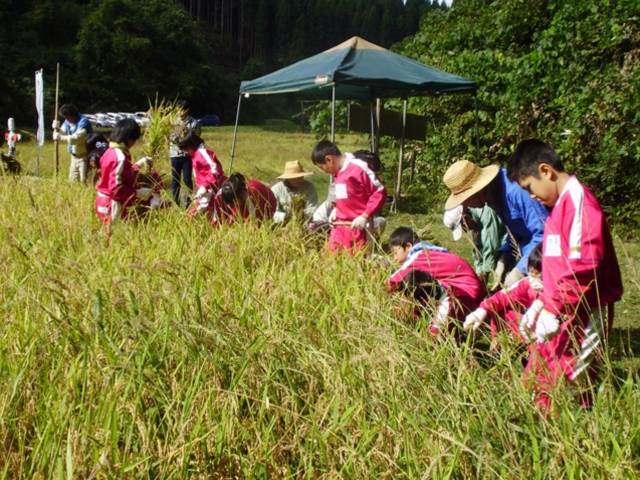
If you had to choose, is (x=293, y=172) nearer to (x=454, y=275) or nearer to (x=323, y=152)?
(x=323, y=152)

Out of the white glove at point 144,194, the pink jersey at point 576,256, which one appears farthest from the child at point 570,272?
the white glove at point 144,194

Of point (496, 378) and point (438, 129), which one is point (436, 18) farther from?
point (496, 378)

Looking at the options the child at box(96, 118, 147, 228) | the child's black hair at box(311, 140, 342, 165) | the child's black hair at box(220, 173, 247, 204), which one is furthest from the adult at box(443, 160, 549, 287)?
the child at box(96, 118, 147, 228)

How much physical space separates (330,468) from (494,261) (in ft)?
8.88

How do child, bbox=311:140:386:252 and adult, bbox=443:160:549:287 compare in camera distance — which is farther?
child, bbox=311:140:386:252

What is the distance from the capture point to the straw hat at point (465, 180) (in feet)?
13.4

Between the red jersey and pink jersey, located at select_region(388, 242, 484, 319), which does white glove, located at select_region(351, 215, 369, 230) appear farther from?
→ pink jersey, located at select_region(388, 242, 484, 319)

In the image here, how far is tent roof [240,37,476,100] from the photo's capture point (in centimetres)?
951

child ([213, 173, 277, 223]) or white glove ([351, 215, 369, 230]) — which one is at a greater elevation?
child ([213, 173, 277, 223])

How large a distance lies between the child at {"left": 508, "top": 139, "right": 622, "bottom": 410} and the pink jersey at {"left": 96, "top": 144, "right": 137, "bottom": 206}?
3.46m

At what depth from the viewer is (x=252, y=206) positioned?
5.41 meters

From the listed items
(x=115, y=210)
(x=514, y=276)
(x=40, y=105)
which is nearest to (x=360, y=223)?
(x=514, y=276)

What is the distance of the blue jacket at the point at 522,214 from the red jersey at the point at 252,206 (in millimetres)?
1672

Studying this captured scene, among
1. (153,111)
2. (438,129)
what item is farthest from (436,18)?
(153,111)
